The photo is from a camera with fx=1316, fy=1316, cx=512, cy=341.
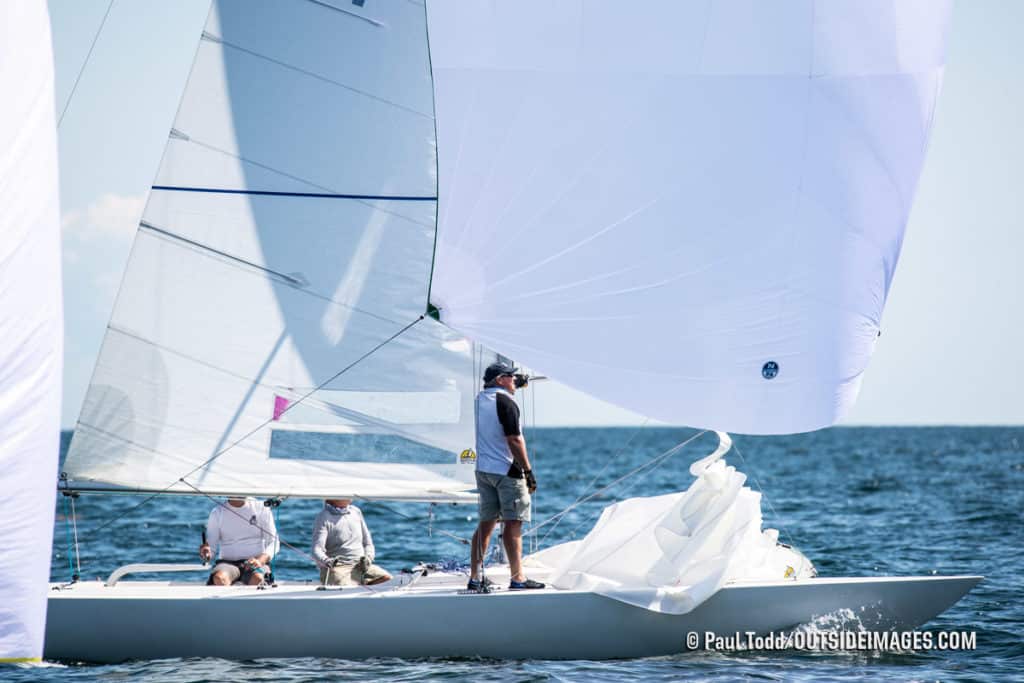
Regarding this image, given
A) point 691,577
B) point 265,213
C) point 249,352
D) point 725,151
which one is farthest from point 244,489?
point 725,151

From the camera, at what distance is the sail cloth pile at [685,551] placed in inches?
295

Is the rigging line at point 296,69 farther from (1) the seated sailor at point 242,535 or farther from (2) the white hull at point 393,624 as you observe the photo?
(2) the white hull at point 393,624

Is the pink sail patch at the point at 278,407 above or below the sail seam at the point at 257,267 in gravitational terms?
below

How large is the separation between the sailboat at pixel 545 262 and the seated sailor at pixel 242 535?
1.56 feet

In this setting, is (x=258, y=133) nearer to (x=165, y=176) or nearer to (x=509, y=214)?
(x=165, y=176)

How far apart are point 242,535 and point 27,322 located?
3696mm

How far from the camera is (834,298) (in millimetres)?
7371

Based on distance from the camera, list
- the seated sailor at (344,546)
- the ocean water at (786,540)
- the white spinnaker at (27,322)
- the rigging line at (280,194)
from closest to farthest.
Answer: the white spinnaker at (27,322), the ocean water at (786,540), the rigging line at (280,194), the seated sailor at (344,546)

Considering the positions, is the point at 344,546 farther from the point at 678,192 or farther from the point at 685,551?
the point at 678,192

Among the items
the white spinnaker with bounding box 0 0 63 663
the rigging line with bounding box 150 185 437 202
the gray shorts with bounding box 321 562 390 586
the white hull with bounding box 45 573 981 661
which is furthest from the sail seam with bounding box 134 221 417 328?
the white spinnaker with bounding box 0 0 63 663

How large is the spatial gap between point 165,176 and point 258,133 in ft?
2.06

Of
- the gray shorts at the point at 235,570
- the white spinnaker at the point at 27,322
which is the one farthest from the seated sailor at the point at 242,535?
the white spinnaker at the point at 27,322

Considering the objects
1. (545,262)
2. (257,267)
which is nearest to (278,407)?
(257,267)

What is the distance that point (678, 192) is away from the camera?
7363mm
